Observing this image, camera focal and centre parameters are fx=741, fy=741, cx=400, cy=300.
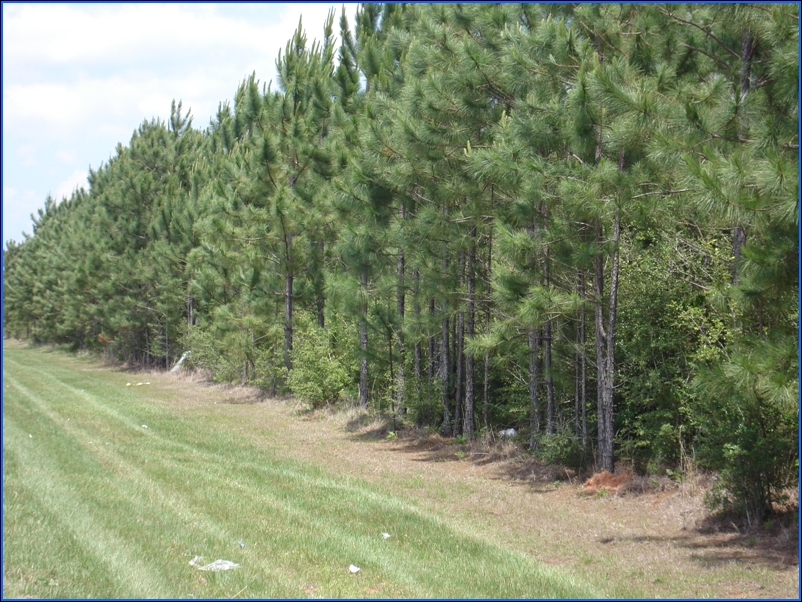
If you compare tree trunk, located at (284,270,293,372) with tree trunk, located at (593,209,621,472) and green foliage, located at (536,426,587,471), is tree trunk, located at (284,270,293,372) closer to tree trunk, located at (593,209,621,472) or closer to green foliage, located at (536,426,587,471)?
green foliage, located at (536,426,587,471)

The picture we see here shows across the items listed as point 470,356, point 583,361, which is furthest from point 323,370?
point 583,361

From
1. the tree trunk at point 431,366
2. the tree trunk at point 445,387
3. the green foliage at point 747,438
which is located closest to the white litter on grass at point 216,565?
the green foliage at point 747,438

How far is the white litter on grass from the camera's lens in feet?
20.4

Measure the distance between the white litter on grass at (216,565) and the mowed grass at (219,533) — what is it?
9cm

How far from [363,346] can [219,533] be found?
11.1 metres

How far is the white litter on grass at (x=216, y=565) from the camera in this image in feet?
20.4

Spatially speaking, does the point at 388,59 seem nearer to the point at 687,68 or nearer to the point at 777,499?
the point at 687,68

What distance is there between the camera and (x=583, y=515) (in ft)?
30.8

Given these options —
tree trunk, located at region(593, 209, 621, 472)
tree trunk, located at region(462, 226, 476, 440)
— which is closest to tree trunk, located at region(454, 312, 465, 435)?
tree trunk, located at region(462, 226, 476, 440)

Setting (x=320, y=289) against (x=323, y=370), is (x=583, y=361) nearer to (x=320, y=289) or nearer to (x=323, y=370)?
(x=323, y=370)

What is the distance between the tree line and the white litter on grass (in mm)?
4710

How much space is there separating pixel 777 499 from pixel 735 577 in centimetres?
180

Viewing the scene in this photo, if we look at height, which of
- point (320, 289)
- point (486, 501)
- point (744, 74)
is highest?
point (744, 74)

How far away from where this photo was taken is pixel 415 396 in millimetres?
16547
